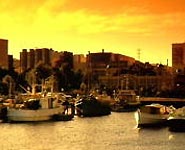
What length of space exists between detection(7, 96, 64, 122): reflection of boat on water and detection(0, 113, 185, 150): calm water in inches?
82.3

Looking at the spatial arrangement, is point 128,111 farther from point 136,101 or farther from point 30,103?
point 30,103

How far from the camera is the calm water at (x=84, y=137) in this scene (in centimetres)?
4725

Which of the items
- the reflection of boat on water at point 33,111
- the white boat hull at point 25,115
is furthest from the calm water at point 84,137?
the reflection of boat on water at point 33,111

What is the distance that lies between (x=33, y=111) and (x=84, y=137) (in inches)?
604

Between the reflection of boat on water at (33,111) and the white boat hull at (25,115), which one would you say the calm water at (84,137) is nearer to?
the white boat hull at (25,115)

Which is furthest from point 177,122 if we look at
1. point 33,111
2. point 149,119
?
point 33,111

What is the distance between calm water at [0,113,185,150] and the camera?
47250 mm

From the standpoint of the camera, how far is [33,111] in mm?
68375

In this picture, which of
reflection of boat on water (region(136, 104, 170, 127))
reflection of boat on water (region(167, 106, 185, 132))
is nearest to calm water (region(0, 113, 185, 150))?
reflection of boat on water (region(167, 106, 185, 132))

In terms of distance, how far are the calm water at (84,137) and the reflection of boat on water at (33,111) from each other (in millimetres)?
2092

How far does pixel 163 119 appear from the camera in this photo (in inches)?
2511

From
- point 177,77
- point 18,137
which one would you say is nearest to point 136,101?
point 18,137

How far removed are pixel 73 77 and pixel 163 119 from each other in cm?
7450

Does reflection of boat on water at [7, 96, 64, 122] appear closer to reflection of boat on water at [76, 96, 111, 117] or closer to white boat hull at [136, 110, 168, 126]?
reflection of boat on water at [76, 96, 111, 117]
